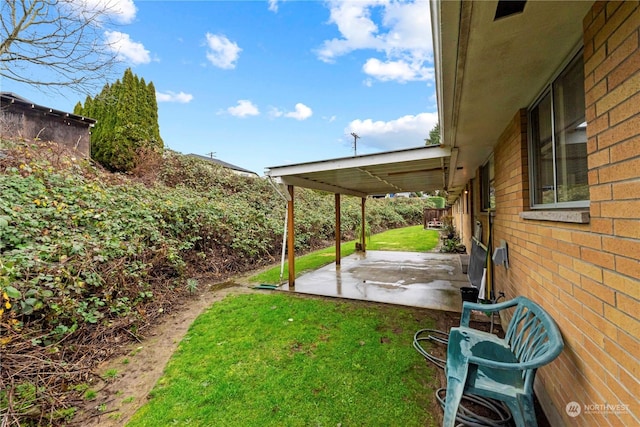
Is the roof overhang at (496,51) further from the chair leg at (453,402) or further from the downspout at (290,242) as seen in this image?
the downspout at (290,242)

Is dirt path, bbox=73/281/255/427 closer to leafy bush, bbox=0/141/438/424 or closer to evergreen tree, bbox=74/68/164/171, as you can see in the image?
leafy bush, bbox=0/141/438/424

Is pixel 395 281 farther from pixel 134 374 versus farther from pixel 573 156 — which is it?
pixel 134 374

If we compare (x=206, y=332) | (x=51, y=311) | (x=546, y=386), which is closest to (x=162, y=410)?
(x=206, y=332)

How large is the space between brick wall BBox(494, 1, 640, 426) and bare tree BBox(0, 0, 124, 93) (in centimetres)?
735

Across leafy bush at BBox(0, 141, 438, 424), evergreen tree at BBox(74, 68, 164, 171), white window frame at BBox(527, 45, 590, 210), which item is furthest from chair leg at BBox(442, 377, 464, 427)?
evergreen tree at BBox(74, 68, 164, 171)

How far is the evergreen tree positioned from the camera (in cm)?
1041

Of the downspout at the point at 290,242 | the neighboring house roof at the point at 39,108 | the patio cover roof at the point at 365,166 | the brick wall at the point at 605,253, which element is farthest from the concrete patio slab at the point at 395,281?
the neighboring house roof at the point at 39,108

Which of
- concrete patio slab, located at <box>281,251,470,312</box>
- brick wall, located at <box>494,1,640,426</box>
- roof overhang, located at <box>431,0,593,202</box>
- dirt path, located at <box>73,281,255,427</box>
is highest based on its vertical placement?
roof overhang, located at <box>431,0,593,202</box>

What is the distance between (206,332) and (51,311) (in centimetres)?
180

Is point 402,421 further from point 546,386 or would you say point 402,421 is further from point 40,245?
point 40,245

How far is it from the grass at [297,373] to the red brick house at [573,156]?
1.24m

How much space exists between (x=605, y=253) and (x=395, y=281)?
5351mm

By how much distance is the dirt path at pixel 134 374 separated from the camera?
8.00ft

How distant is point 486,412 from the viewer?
91.3 inches
